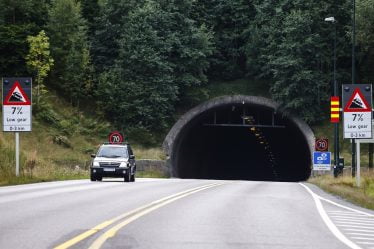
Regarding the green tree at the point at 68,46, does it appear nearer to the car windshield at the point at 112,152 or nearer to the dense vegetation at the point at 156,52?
the dense vegetation at the point at 156,52

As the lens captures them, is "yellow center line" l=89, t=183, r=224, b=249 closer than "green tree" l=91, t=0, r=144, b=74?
Yes

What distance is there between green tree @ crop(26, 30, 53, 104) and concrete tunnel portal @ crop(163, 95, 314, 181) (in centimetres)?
1064

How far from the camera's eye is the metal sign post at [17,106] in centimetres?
2864

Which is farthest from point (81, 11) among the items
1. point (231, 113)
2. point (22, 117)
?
point (22, 117)

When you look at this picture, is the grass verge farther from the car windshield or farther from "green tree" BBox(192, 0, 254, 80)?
"green tree" BBox(192, 0, 254, 80)

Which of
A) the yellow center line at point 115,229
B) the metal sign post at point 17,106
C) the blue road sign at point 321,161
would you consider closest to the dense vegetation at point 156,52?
the blue road sign at point 321,161

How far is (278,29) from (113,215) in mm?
47529

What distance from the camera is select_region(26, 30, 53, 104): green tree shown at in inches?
2195

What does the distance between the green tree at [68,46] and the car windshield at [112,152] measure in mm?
24552

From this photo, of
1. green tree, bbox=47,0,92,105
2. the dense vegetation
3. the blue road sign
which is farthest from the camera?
green tree, bbox=47,0,92,105

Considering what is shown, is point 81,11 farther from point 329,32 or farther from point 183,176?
point 329,32

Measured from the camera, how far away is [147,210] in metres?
15.9

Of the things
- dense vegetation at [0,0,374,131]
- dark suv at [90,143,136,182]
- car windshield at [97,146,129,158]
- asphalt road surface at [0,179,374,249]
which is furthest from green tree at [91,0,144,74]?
asphalt road surface at [0,179,374,249]

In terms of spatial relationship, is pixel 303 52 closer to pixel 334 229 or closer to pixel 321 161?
pixel 321 161
